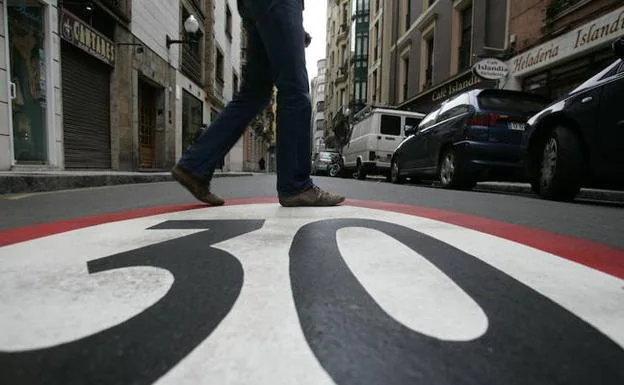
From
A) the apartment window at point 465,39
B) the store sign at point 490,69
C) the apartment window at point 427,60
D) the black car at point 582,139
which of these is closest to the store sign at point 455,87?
the apartment window at point 465,39

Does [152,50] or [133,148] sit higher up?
[152,50]

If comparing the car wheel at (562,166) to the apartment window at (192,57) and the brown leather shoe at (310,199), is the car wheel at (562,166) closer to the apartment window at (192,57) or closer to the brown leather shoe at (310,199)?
the brown leather shoe at (310,199)

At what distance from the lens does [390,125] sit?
13.5 m

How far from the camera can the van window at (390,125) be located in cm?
1344

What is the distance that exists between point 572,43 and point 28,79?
11.0 metres

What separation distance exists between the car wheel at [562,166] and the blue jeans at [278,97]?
118 inches

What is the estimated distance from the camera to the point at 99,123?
33.9 ft

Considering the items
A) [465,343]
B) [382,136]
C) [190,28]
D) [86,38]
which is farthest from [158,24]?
[465,343]

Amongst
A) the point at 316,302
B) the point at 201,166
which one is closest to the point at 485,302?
the point at 316,302

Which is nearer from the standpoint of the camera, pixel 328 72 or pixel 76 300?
pixel 76 300

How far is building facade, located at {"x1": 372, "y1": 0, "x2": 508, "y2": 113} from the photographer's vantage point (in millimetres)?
14242

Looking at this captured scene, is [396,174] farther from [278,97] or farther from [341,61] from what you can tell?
[341,61]

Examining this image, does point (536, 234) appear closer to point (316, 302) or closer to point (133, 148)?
point (316, 302)

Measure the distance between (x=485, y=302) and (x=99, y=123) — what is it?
35.6 feet
